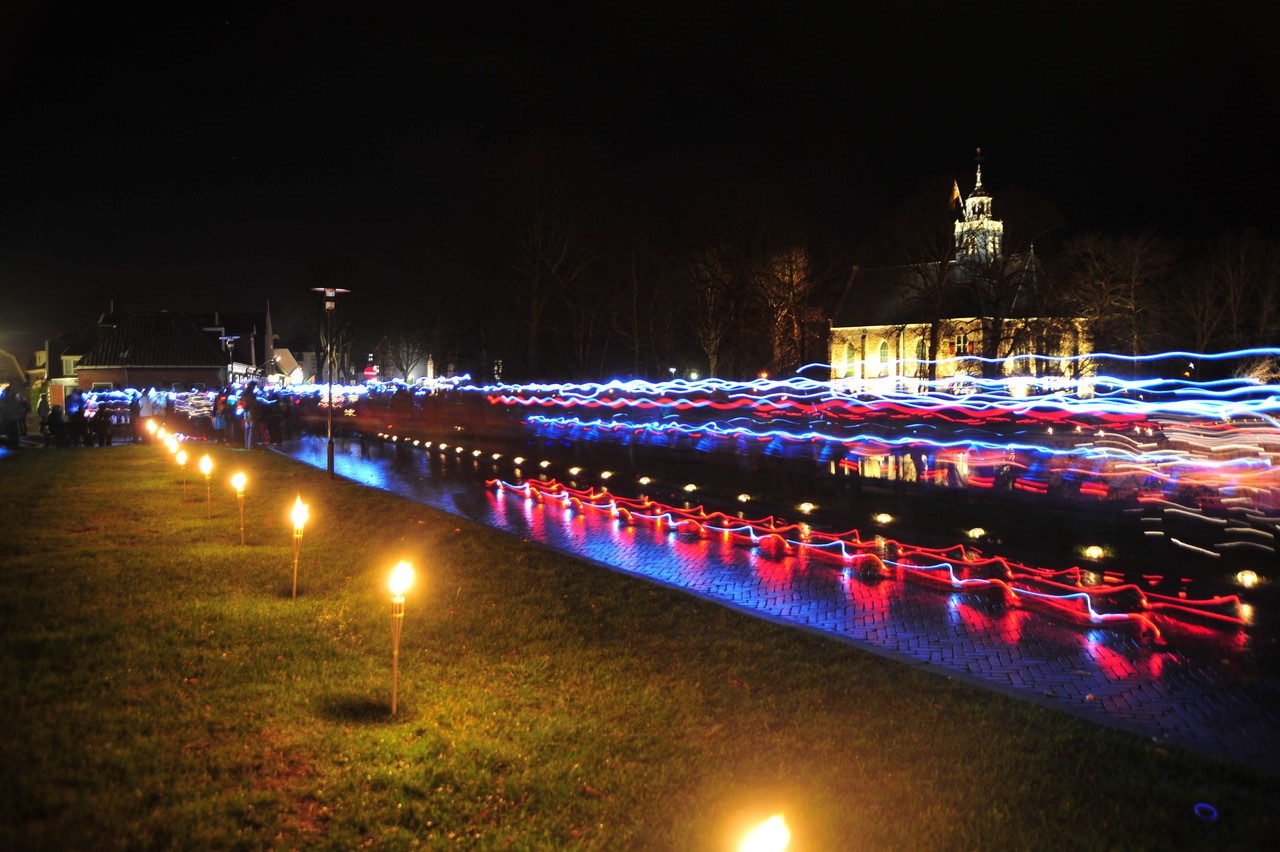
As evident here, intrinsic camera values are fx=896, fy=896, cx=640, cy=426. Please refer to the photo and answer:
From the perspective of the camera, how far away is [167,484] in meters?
18.3

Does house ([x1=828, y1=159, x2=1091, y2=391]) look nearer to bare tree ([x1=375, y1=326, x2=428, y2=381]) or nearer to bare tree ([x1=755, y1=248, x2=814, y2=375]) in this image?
bare tree ([x1=755, y1=248, x2=814, y2=375])

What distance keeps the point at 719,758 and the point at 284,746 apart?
260 centimetres

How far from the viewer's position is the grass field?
14.8 feet

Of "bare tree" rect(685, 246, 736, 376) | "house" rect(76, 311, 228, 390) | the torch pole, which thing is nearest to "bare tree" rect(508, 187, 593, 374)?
"bare tree" rect(685, 246, 736, 376)

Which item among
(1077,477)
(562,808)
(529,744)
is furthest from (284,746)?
(1077,477)

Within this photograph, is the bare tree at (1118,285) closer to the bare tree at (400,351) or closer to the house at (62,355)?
the bare tree at (400,351)

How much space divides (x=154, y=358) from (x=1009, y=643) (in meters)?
64.4

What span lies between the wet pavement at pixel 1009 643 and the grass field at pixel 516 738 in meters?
0.60

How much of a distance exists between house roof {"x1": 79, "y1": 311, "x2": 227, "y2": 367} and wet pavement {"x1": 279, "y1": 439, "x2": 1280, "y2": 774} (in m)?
56.4

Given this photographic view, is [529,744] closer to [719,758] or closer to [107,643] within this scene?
[719,758]

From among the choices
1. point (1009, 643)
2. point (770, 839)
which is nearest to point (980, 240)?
point (1009, 643)

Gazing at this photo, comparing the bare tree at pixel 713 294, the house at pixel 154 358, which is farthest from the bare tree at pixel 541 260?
the house at pixel 154 358

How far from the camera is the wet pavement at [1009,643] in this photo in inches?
250

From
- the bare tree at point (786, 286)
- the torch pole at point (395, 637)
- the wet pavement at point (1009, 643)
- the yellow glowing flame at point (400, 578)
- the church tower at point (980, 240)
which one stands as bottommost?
the wet pavement at point (1009, 643)
